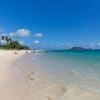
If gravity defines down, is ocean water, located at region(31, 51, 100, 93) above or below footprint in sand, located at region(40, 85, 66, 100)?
above

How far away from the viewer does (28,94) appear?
623cm

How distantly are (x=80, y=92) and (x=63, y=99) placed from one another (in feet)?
3.74

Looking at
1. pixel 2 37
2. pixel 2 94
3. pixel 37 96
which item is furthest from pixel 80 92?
pixel 2 37

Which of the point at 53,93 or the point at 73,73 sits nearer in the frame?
the point at 53,93

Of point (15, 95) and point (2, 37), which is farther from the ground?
point (2, 37)

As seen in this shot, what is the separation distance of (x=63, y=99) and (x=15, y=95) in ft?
5.07

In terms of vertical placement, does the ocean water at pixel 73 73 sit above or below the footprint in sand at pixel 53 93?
above

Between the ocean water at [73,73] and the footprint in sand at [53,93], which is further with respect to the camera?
the ocean water at [73,73]

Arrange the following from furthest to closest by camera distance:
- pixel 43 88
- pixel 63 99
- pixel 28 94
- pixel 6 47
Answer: pixel 6 47
pixel 43 88
pixel 28 94
pixel 63 99

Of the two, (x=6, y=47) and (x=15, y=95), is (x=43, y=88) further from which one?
(x=6, y=47)

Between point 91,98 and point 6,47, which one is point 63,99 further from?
point 6,47

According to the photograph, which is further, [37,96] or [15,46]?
[15,46]

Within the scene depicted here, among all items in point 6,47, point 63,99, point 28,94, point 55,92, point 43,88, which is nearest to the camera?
point 63,99

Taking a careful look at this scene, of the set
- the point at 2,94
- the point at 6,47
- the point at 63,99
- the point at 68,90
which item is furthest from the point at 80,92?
the point at 6,47
